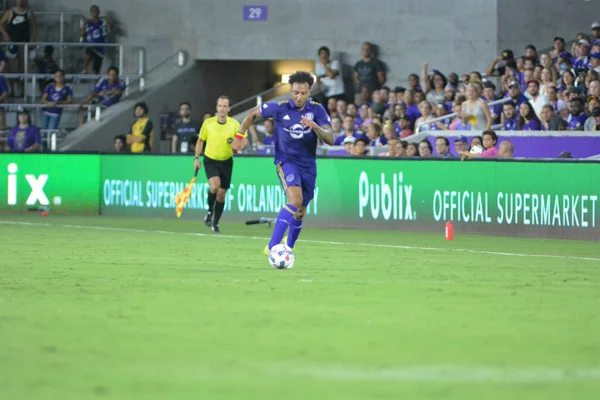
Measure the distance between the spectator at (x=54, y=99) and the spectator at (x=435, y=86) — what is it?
358 inches

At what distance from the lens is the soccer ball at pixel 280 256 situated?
45.8ft

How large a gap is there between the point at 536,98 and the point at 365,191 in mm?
3779

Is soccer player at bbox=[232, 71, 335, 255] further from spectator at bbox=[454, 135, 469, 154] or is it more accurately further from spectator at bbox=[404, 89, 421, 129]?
spectator at bbox=[404, 89, 421, 129]

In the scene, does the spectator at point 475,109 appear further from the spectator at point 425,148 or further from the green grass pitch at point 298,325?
the green grass pitch at point 298,325

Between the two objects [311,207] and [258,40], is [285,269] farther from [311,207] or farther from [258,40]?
[258,40]

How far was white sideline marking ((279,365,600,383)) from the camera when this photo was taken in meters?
7.27

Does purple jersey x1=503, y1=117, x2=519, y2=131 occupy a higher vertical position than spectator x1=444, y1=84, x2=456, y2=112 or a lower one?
lower

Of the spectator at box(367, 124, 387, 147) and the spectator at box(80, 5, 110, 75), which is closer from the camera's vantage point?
the spectator at box(367, 124, 387, 147)

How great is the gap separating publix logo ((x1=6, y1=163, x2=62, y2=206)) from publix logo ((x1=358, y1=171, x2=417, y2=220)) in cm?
724

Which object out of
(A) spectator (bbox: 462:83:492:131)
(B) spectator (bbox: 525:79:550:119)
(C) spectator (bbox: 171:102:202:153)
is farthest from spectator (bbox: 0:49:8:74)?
(B) spectator (bbox: 525:79:550:119)

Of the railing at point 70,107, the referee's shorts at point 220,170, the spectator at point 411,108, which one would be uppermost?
the railing at point 70,107

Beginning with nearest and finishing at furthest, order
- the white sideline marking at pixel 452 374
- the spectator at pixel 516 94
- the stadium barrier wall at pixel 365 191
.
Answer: the white sideline marking at pixel 452 374 → the stadium barrier wall at pixel 365 191 → the spectator at pixel 516 94

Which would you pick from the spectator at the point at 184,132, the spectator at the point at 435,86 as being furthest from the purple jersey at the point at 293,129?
the spectator at the point at 184,132

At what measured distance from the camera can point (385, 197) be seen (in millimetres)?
22609
